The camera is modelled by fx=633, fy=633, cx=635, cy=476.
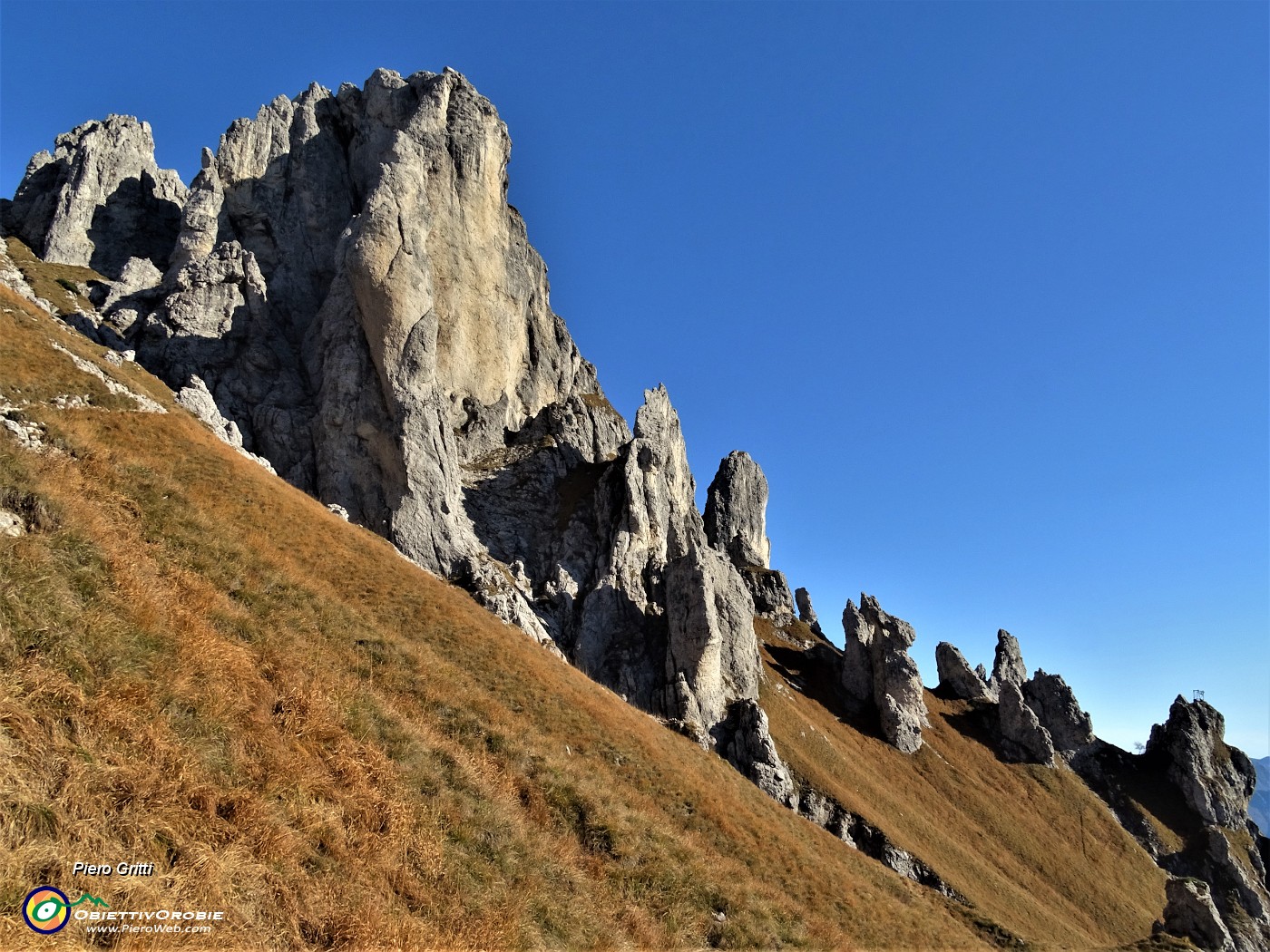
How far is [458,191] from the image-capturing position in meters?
86.1

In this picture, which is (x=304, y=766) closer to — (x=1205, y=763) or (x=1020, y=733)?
(x=1020, y=733)

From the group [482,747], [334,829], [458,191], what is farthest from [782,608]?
[334,829]

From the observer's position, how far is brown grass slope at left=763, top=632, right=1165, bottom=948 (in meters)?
57.5

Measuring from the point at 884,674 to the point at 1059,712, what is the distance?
34.4 meters

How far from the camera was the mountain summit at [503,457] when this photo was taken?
198 feet

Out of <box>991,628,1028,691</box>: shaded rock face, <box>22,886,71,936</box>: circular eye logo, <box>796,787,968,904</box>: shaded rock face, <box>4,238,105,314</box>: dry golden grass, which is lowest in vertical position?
<box>796,787,968,904</box>: shaded rock face

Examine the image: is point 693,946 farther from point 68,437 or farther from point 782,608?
point 782,608

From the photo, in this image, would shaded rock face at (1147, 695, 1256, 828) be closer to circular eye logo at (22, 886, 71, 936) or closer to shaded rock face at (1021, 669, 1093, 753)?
shaded rock face at (1021, 669, 1093, 753)

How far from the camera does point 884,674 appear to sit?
8000cm

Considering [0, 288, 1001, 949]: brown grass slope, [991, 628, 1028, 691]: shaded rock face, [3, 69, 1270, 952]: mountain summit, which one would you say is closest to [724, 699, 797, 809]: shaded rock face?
[3, 69, 1270, 952]: mountain summit

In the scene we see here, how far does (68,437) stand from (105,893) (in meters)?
16.2

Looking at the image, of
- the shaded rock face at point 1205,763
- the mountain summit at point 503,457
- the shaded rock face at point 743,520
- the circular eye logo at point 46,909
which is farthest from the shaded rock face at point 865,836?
the shaded rock face at point 1205,763

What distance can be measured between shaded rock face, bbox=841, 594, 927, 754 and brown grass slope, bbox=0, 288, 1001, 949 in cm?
5599

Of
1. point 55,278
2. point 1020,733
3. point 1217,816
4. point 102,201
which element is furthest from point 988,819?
point 102,201
